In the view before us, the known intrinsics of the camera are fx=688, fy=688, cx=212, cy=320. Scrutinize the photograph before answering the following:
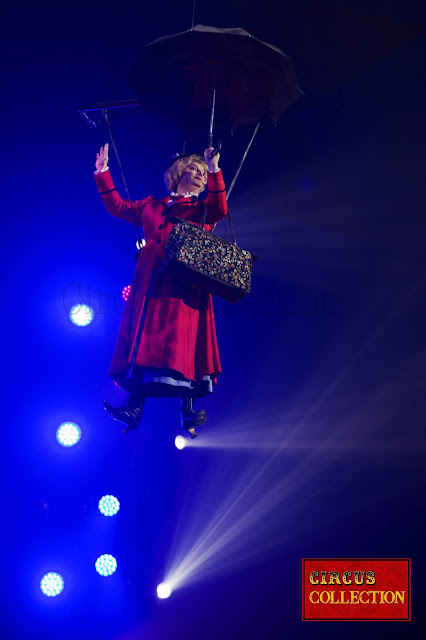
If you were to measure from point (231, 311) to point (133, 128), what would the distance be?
4.48ft

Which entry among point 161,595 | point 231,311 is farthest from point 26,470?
point 231,311

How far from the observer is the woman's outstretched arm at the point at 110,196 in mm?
3605

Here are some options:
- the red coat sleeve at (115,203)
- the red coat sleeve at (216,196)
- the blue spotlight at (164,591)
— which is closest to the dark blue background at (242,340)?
the blue spotlight at (164,591)

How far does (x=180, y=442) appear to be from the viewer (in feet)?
14.2

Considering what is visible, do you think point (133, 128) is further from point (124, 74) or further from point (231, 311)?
point (231, 311)

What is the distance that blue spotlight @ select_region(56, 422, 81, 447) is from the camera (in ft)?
13.7

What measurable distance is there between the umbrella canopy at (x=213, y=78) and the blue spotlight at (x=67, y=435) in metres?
1.90

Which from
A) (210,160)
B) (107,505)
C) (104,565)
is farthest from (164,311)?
(104,565)

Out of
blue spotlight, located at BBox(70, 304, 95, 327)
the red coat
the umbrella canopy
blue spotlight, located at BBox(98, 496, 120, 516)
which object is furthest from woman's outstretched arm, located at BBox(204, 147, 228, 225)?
blue spotlight, located at BBox(98, 496, 120, 516)

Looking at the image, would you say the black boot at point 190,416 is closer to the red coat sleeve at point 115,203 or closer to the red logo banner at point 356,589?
the red coat sleeve at point 115,203

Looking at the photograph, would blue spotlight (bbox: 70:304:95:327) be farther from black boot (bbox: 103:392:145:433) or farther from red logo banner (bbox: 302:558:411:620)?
red logo banner (bbox: 302:558:411:620)

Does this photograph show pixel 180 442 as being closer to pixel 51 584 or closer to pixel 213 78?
pixel 51 584

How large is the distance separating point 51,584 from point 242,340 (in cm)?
186

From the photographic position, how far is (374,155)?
14.3 feet
